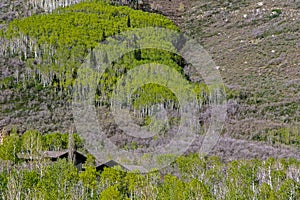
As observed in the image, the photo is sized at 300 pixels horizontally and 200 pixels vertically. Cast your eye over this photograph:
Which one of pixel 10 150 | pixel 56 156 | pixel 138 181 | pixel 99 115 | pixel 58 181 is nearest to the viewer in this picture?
pixel 58 181

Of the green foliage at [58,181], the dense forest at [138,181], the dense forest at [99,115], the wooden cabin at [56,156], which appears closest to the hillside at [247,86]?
A: the dense forest at [99,115]

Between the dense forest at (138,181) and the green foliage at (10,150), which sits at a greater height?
the green foliage at (10,150)

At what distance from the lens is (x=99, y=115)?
216 ft

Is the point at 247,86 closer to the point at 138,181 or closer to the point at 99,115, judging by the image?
the point at 99,115

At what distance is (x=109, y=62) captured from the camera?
3081 inches

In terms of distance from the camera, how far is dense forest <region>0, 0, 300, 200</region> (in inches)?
1441

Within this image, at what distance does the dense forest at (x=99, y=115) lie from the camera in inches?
1441

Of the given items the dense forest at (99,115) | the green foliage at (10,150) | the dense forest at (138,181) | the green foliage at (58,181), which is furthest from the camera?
the green foliage at (10,150)

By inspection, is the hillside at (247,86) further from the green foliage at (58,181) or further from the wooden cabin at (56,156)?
the green foliage at (58,181)

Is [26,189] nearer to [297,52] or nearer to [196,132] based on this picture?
[196,132]

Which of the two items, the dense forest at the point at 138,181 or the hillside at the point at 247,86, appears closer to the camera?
the dense forest at the point at 138,181

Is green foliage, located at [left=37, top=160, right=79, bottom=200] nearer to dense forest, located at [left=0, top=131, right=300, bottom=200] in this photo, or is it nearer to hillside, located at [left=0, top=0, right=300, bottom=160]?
dense forest, located at [left=0, top=131, right=300, bottom=200]

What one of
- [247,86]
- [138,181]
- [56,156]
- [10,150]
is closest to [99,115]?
[56,156]

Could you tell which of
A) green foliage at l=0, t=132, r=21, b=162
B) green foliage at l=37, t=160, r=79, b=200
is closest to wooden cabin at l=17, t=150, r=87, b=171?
green foliage at l=0, t=132, r=21, b=162
